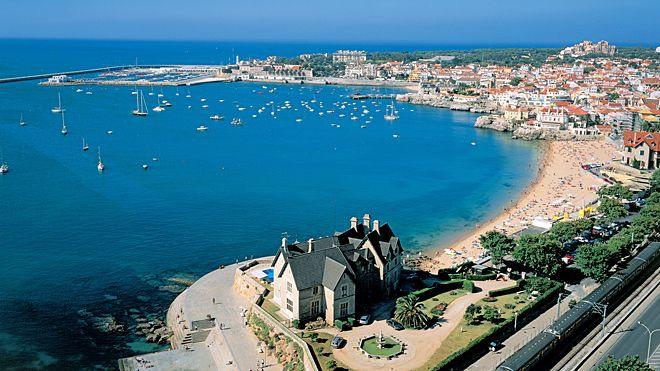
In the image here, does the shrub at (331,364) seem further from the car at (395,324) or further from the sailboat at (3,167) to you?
the sailboat at (3,167)

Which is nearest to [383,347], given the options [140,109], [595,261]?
[595,261]

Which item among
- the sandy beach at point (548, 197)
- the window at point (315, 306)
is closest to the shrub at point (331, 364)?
the window at point (315, 306)

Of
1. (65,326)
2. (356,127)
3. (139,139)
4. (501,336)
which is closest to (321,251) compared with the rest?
(501,336)

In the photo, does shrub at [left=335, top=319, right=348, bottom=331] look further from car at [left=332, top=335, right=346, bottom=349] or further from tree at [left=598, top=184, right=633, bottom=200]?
tree at [left=598, top=184, right=633, bottom=200]

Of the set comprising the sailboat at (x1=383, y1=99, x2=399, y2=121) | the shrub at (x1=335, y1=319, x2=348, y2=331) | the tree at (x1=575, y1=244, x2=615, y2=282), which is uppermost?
the sailboat at (x1=383, y1=99, x2=399, y2=121)

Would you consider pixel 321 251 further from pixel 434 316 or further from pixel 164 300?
pixel 164 300

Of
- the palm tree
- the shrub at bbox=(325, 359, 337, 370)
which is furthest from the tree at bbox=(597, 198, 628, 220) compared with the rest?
the shrub at bbox=(325, 359, 337, 370)
